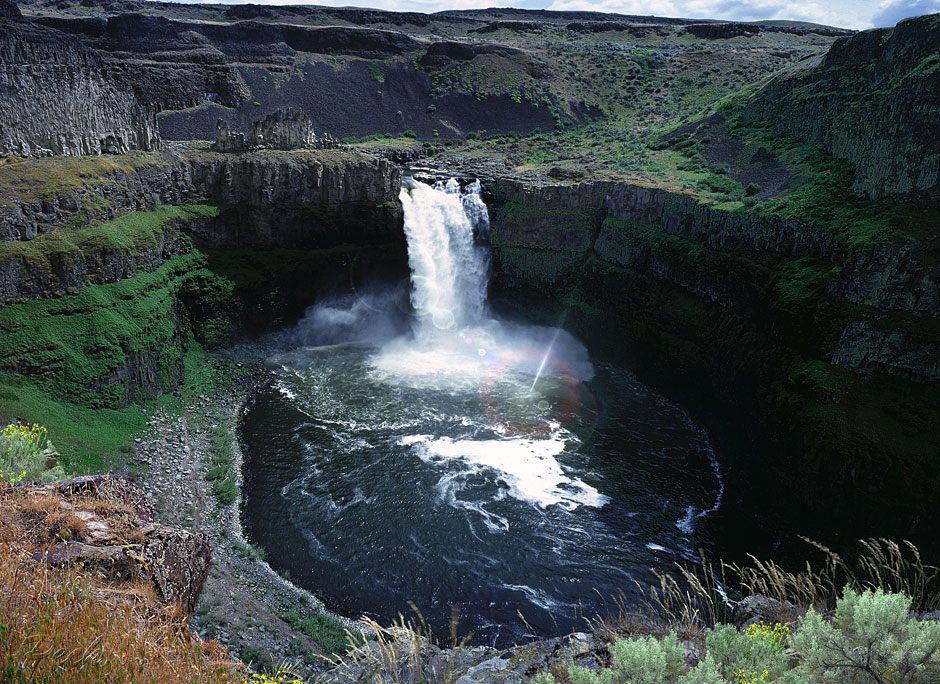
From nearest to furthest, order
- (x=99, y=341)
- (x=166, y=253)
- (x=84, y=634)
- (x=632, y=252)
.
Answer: (x=84, y=634) < (x=99, y=341) < (x=166, y=253) < (x=632, y=252)

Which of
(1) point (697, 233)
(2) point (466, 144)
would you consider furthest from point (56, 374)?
(2) point (466, 144)

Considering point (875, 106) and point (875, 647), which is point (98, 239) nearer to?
point (875, 647)

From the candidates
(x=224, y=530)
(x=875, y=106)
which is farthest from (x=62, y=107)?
(x=875, y=106)

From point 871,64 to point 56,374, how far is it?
165ft

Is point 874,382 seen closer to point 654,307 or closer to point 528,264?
point 654,307

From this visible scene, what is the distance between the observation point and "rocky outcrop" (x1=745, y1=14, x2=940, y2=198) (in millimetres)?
25219

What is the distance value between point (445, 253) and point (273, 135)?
14.6 meters

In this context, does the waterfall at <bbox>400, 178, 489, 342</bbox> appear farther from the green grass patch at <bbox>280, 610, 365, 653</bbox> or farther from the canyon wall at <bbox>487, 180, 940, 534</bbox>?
the green grass patch at <bbox>280, 610, 365, 653</bbox>

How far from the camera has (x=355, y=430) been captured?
1142 inches

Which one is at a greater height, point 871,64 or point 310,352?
point 871,64

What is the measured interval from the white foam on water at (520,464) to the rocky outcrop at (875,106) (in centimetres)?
1988

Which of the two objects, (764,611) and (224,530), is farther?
(224,530)

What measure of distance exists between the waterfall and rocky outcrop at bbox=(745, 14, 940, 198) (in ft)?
79.0

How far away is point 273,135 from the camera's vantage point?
40.5 meters
